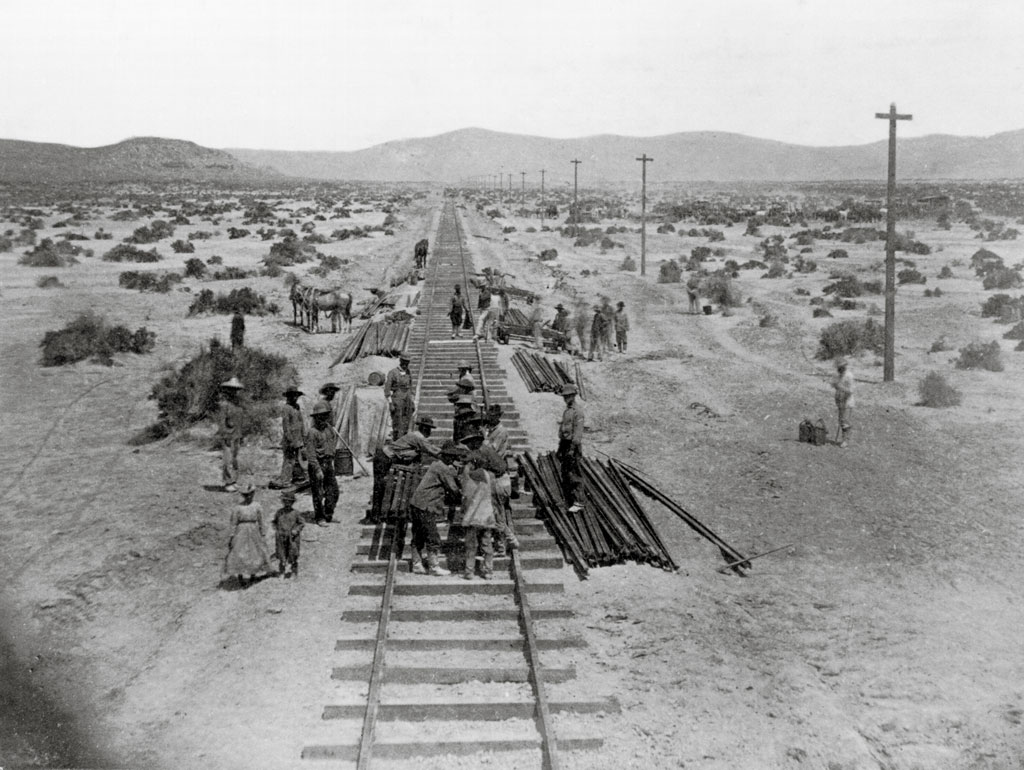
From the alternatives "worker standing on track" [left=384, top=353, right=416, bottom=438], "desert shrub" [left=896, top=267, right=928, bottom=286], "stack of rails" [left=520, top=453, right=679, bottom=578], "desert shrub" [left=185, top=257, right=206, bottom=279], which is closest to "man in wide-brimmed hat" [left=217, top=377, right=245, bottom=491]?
"worker standing on track" [left=384, top=353, right=416, bottom=438]

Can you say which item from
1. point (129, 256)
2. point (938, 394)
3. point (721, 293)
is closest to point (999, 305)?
point (721, 293)

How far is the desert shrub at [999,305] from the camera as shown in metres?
26.5

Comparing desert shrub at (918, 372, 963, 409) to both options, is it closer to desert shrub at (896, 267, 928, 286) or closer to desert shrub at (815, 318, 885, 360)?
desert shrub at (815, 318, 885, 360)

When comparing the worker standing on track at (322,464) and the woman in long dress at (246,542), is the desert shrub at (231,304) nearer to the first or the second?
the worker standing on track at (322,464)

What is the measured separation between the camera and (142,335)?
22359 millimetres

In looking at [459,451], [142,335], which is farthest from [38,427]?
[459,451]

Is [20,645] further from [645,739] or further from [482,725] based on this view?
[645,739]

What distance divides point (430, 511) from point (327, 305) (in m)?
16.3

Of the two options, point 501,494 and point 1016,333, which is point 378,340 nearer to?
point 501,494

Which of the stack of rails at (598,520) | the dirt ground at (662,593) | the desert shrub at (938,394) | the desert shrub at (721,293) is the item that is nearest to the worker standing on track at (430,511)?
the dirt ground at (662,593)

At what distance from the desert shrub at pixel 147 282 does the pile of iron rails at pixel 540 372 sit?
17141mm

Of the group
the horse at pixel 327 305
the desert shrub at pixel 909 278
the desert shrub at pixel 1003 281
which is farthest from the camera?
the desert shrub at pixel 909 278

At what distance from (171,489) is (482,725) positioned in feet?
25.2

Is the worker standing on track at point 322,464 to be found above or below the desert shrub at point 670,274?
below
